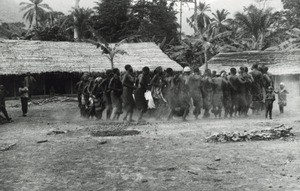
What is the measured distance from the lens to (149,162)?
7.06 meters

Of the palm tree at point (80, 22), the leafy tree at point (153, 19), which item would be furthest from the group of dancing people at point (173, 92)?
the leafy tree at point (153, 19)

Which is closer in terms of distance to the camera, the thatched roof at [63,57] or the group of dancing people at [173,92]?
the group of dancing people at [173,92]

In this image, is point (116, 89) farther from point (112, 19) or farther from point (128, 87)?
point (112, 19)

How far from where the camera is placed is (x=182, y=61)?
38.6m

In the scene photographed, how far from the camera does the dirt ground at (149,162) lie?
585cm

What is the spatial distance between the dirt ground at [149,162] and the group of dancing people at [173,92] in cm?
231

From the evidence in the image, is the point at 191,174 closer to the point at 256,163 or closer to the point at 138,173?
the point at 138,173

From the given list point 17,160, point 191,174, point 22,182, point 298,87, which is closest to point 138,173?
point 191,174

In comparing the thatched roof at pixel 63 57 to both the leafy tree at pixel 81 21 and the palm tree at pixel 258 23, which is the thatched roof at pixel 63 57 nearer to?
the palm tree at pixel 258 23

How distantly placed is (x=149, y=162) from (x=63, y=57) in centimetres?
2283

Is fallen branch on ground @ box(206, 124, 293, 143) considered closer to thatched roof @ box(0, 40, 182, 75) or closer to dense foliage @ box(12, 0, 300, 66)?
thatched roof @ box(0, 40, 182, 75)

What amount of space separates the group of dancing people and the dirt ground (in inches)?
90.9

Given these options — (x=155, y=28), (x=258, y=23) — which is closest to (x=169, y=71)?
(x=258, y=23)

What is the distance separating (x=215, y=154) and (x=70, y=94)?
74.2ft
